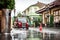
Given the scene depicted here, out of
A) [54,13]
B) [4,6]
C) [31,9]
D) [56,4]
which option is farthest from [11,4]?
[31,9]

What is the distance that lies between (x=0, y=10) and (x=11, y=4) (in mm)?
1380

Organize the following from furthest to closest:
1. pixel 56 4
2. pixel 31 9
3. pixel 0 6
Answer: pixel 31 9 → pixel 56 4 → pixel 0 6

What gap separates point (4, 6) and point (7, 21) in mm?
1806

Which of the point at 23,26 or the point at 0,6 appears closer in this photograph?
the point at 0,6

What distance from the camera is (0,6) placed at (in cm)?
2455

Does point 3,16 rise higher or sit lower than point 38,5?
lower

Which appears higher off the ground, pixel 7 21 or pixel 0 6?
pixel 0 6

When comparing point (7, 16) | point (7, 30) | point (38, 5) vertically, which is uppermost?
point (38, 5)

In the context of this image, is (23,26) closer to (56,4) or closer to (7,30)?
(56,4)

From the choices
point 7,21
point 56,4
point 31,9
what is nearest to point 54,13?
point 56,4

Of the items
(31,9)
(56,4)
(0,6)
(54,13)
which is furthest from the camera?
(31,9)

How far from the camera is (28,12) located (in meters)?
92.1

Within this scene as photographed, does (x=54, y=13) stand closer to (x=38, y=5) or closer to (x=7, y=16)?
(x=7, y=16)

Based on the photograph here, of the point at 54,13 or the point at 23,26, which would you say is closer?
the point at 23,26
